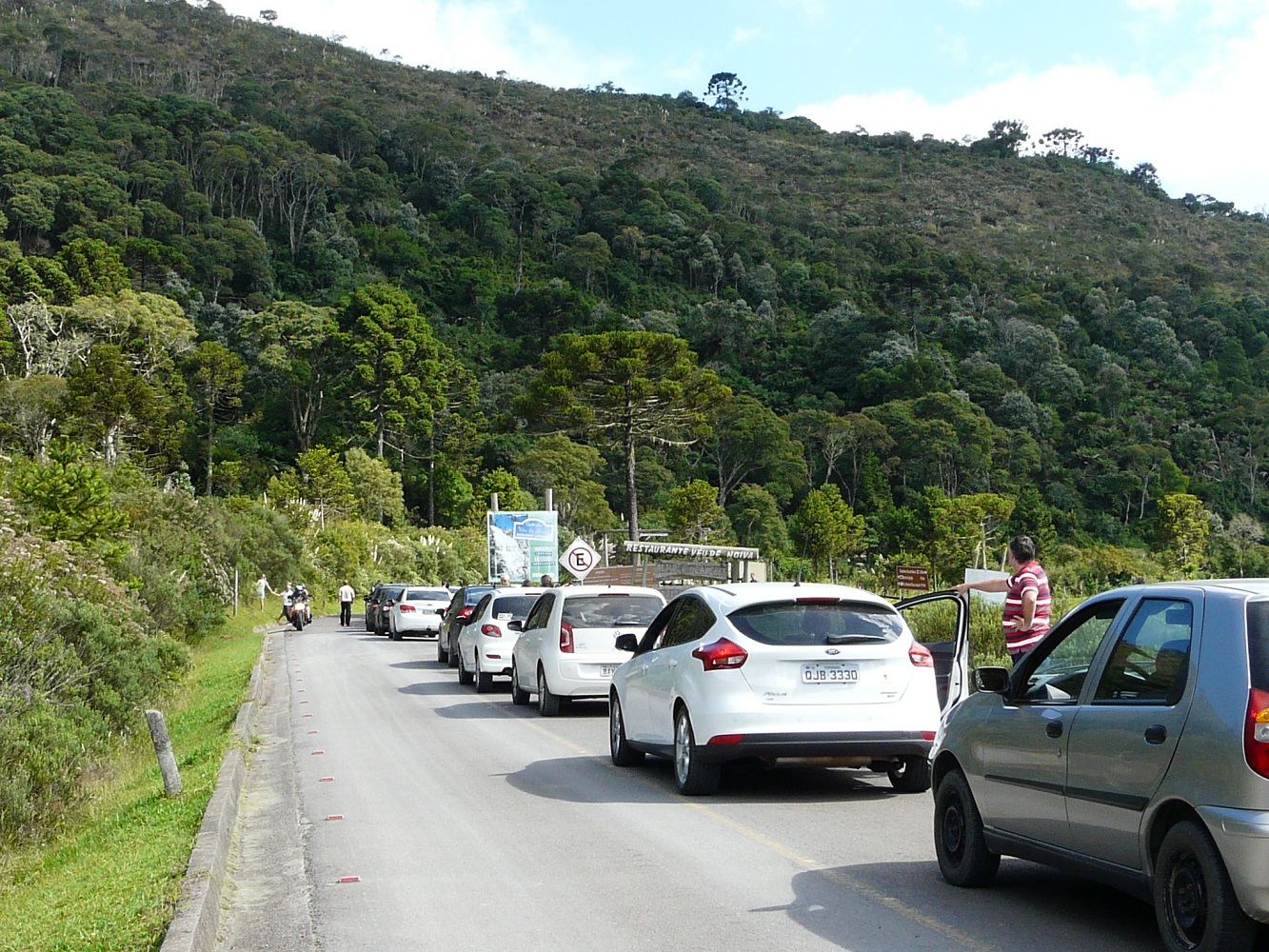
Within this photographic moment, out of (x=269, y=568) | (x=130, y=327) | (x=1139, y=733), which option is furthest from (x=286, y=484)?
(x=1139, y=733)

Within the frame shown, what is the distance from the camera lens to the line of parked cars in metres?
5.32

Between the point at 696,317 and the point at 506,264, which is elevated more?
the point at 506,264

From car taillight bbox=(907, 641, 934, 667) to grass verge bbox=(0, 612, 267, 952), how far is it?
5298 millimetres

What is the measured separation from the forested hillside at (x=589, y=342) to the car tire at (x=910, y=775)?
5244 cm

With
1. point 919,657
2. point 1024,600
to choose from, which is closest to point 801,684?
point 919,657

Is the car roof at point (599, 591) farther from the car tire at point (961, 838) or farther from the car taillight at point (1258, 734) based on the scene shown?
the car taillight at point (1258, 734)

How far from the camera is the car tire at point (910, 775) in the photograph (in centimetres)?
1102

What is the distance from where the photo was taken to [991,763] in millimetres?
7086

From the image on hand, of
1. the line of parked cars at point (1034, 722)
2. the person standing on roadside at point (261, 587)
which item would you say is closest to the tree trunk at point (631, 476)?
the person standing on roadside at point (261, 587)

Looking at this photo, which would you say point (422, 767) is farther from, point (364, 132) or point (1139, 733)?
point (364, 132)

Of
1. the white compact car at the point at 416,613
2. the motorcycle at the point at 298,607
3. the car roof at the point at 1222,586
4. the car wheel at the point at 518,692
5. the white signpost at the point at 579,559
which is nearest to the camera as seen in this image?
the car roof at the point at 1222,586

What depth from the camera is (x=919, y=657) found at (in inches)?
421

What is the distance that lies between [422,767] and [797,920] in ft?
22.0

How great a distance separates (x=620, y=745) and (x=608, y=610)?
423 cm
